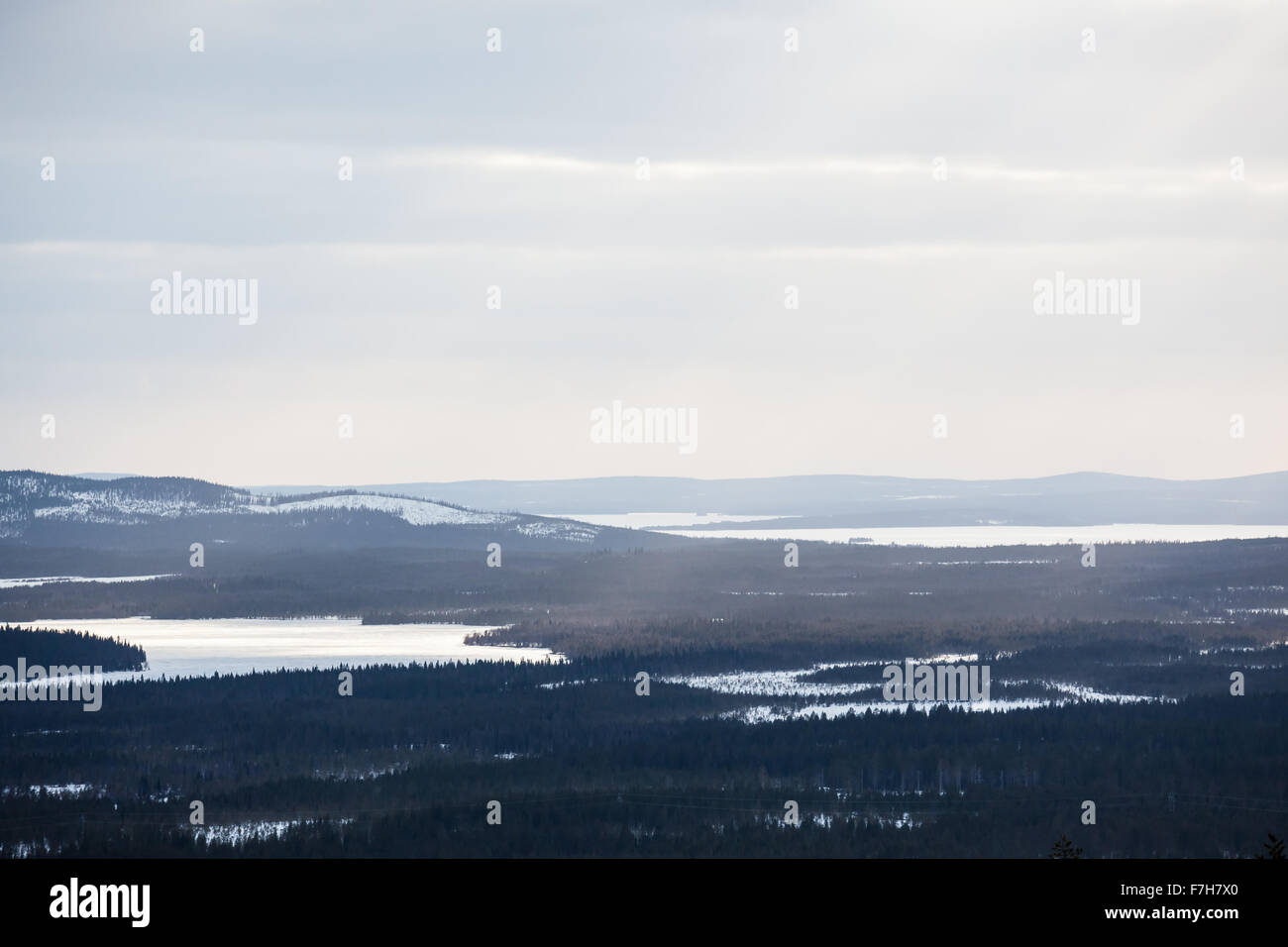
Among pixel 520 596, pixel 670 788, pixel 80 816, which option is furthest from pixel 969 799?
pixel 520 596

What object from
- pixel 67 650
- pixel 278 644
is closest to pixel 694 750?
pixel 278 644

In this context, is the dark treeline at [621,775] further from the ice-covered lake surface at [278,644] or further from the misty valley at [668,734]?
the ice-covered lake surface at [278,644]

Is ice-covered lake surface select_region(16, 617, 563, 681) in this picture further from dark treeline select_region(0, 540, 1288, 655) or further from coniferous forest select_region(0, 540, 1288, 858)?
dark treeline select_region(0, 540, 1288, 655)

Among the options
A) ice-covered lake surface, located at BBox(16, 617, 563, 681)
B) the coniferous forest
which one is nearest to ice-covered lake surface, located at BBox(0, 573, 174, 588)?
ice-covered lake surface, located at BBox(16, 617, 563, 681)

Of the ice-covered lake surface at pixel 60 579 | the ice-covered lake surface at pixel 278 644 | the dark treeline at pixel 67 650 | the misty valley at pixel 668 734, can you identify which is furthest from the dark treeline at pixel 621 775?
the ice-covered lake surface at pixel 60 579

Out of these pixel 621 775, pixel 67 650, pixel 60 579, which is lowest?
pixel 621 775

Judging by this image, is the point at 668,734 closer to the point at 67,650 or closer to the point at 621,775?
the point at 621,775

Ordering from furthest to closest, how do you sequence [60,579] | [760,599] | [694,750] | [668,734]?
[60,579], [760,599], [668,734], [694,750]
